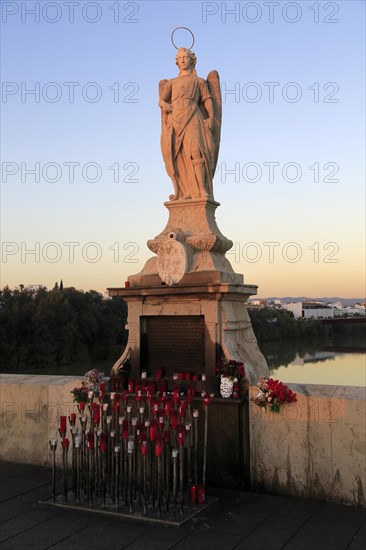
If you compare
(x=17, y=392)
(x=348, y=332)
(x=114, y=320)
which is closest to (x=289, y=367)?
(x=114, y=320)

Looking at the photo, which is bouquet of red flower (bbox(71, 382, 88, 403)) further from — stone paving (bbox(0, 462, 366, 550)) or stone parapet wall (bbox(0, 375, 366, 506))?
stone parapet wall (bbox(0, 375, 366, 506))

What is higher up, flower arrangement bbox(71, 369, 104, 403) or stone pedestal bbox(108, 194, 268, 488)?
stone pedestal bbox(108, 194, 268, 488)

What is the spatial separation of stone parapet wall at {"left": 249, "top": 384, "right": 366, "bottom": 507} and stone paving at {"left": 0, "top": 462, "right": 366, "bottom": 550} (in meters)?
0.18

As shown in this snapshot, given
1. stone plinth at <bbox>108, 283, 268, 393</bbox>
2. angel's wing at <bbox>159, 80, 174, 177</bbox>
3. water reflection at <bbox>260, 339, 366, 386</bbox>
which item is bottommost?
water reflection at <bbox>260, 339, 366, 386</bbox>

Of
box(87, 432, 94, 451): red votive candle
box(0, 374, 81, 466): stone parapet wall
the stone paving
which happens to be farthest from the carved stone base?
the stone paving

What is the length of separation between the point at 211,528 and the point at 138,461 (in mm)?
1219

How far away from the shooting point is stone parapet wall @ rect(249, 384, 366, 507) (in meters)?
5.82

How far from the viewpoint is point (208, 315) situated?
7023 millimetres

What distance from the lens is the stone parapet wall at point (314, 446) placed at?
5.82 meters

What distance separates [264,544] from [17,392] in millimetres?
4233

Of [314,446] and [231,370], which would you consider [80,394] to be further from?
[314,446]

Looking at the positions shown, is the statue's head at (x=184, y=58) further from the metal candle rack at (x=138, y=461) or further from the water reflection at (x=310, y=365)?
the water reflection at (x=310, y=365)

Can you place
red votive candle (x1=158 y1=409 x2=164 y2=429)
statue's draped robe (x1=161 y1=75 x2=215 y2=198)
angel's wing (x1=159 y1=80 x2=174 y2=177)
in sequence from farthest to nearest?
angel's wing (x1=159 y1=80 x2=174 y2=177) < statue's draped robe (x1=161 y1=75 x2=215 y2=198) < red votive candle (x1=158 y1=409 x2=164 y2=429)

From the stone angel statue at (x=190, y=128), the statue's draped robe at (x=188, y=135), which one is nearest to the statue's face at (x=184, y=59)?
the stone angel statue at (x=190, y=128)
